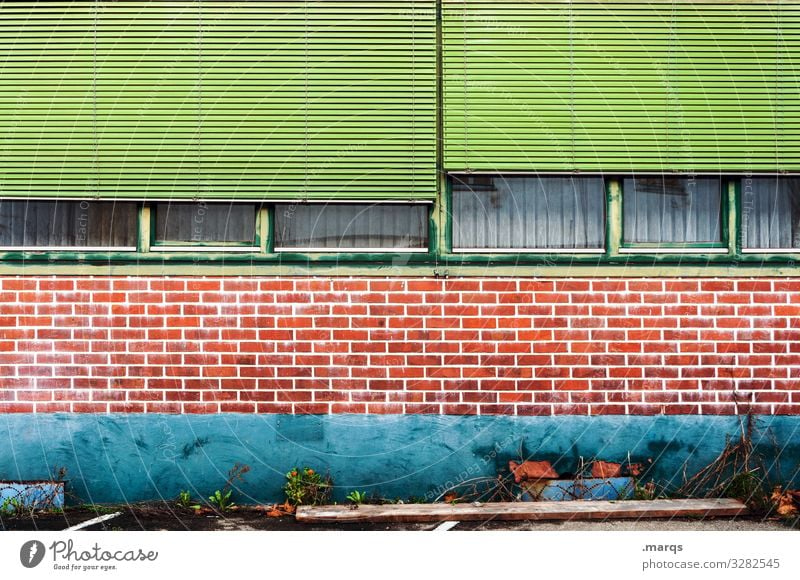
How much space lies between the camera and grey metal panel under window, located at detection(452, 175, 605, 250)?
22.3ft

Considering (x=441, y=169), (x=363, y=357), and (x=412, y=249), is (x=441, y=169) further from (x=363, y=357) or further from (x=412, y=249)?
(x=363, y=357)

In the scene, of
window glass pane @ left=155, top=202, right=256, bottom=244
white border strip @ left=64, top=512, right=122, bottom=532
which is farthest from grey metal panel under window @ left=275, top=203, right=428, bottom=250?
white border strip @ left=64, top=512, right=122, bottom=532

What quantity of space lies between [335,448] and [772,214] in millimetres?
3911

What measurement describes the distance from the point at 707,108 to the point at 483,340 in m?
2.50

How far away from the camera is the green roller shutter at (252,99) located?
6.64 meters

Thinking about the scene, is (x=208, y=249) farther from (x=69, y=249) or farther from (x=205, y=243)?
(x=69, y=249)

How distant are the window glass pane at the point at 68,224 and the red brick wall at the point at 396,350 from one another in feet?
1.26

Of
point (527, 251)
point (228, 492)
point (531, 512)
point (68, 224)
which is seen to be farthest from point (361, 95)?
point (531, 512)

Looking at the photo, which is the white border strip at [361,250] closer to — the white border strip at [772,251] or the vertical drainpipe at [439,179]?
the vertical drainpipe at [439,179]

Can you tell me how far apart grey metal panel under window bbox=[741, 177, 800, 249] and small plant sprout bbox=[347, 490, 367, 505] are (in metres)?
3.59

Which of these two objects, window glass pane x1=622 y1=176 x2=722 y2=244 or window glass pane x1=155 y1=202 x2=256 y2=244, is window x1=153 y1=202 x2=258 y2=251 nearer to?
window glass pane x1=155 y1=202 x2=256 y2=244

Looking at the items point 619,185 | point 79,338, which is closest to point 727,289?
point 619,185

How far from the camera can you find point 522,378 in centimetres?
661

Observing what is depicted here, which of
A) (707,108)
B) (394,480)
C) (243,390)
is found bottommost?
(394,480)
